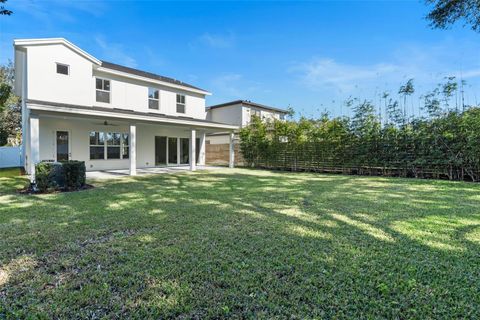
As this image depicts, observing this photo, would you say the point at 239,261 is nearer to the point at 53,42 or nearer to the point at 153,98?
the point at 53,42

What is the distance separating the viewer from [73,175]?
797 cm

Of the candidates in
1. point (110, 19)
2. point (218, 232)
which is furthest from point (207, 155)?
point (218, 232)

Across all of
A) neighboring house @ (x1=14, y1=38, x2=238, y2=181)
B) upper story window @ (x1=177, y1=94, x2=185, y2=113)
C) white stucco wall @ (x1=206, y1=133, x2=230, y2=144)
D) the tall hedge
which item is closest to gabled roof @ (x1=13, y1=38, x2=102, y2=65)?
neighboring house @ (x1=14, y1=38, x2=238, y2=181)

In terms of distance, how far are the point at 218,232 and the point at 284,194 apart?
3888 mm

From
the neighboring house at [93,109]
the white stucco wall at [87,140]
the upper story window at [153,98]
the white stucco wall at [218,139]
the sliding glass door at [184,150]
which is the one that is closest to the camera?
the neighboring house at [93,109]

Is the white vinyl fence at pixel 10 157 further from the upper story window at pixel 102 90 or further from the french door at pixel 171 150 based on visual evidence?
the french door at pixel 171 150

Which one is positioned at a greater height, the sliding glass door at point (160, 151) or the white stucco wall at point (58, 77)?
the white stucco wall at point (58, 77)

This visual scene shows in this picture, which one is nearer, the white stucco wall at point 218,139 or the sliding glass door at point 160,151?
the sliding glass door at point 160,151

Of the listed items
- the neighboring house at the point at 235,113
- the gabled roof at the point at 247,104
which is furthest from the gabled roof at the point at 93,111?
the gabled roof at the point at 247,104

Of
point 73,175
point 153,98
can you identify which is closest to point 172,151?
point 153,98

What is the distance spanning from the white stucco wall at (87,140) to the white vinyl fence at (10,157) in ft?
24.7

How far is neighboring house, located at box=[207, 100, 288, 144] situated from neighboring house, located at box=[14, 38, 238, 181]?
14.5ft

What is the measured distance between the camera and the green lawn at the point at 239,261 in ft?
7.23

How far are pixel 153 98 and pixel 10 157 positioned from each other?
1131cm
